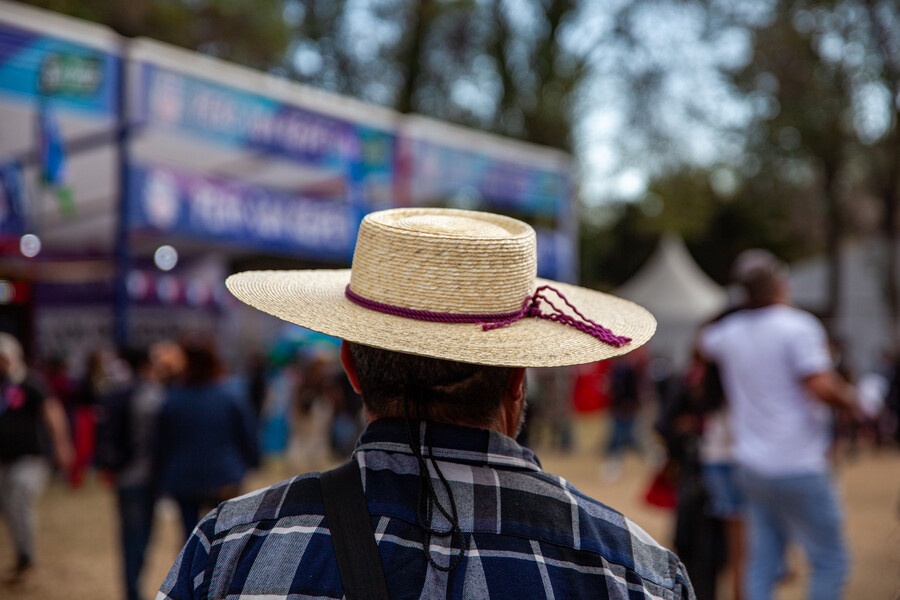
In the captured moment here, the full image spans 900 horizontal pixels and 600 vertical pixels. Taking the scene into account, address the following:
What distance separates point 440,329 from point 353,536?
1.23 ft

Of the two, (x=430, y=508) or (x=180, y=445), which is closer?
(x=430, y=508)

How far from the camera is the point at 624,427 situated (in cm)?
1089

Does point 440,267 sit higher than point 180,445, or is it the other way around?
point 440,267

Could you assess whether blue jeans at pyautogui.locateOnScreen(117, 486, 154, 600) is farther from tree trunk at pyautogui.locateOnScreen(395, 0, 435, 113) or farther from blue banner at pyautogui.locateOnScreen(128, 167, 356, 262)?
tree trunk at pyautogui.locateOnScreen(395, 0, 435, 113)

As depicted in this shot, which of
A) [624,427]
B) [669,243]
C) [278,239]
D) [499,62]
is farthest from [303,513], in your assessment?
[669,243]

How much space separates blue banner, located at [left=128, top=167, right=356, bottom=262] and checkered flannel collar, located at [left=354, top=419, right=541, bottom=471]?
590cm

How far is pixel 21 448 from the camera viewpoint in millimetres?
5750

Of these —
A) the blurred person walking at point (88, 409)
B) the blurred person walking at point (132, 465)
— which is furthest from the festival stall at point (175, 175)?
the blurred person walking at point (132, 465)

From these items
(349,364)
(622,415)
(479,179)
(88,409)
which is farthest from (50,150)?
(622,415)

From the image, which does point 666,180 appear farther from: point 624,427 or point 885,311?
point 624,427

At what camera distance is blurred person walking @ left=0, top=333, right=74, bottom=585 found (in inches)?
224

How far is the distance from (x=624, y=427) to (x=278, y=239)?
5.75 m

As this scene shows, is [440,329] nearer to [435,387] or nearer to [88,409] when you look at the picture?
[435,387]

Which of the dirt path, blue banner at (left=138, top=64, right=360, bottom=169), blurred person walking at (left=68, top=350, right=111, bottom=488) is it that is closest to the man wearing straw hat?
the dirt path
